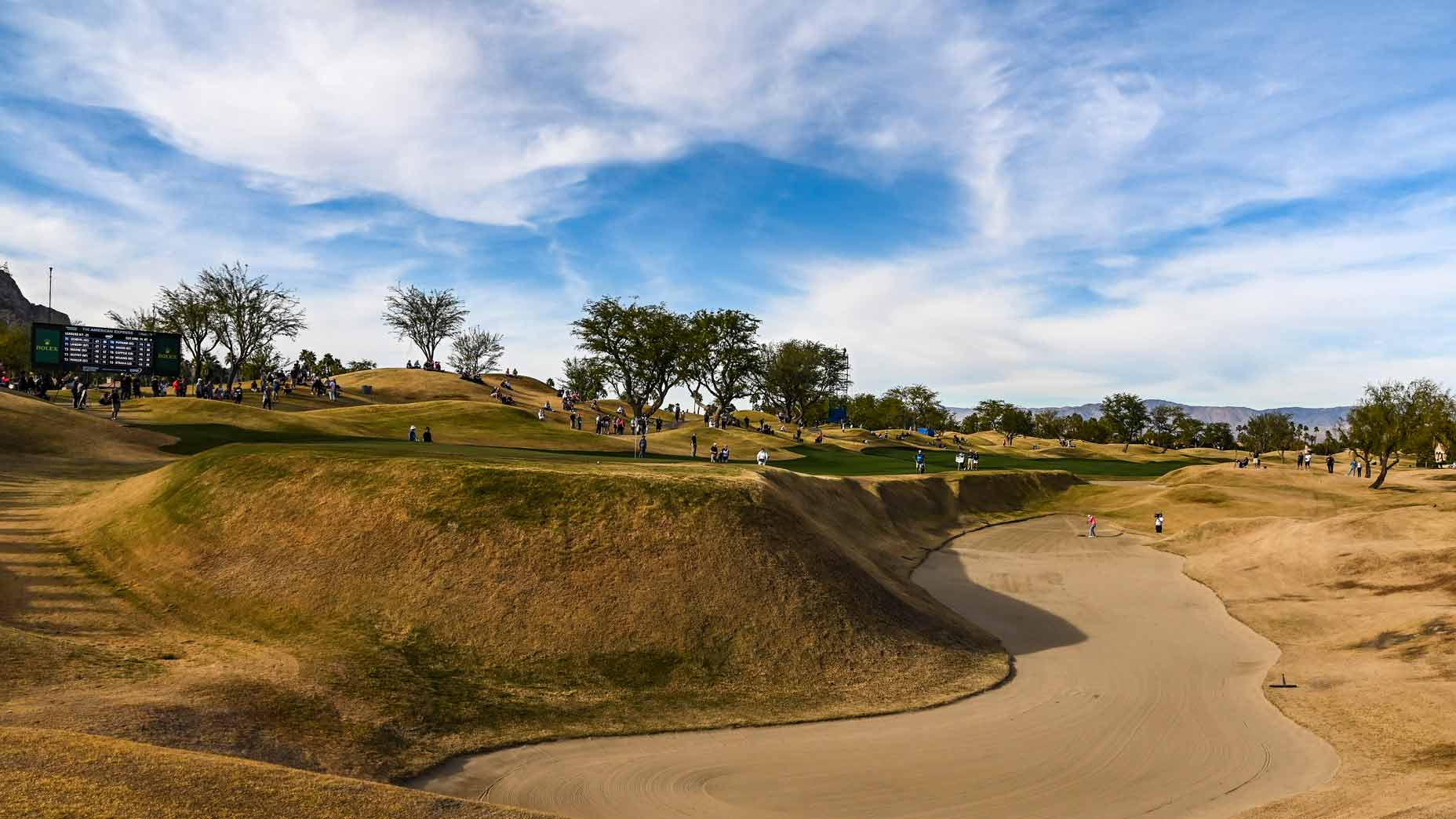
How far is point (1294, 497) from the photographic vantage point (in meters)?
68.4

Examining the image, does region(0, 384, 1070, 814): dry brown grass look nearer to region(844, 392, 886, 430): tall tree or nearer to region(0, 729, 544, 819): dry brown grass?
region(0, 729, 544, 819): dry brown grass

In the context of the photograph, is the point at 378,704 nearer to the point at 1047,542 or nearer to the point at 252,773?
the point at 252,773

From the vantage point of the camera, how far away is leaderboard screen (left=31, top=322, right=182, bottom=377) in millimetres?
72250

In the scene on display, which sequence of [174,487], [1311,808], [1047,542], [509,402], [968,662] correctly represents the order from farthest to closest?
[509,402], [1047,542], [174,487], [968,662], [1311,808]

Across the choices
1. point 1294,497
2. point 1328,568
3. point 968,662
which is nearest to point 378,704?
point 968,662

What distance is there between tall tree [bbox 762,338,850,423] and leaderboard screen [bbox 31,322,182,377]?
85.0m

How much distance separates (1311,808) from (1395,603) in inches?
916

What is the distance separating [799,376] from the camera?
144 metres

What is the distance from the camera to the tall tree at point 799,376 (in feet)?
472

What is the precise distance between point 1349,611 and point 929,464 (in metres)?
56.0

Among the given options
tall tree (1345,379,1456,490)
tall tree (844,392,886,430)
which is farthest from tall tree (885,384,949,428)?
tall tree (1345,379,1456,490)

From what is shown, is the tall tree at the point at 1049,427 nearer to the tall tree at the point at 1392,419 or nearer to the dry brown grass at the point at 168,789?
the tall tree at the point at 1392,419

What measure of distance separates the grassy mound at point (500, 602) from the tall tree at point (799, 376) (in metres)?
106

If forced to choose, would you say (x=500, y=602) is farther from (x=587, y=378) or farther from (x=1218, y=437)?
(x=1218, y=437)
